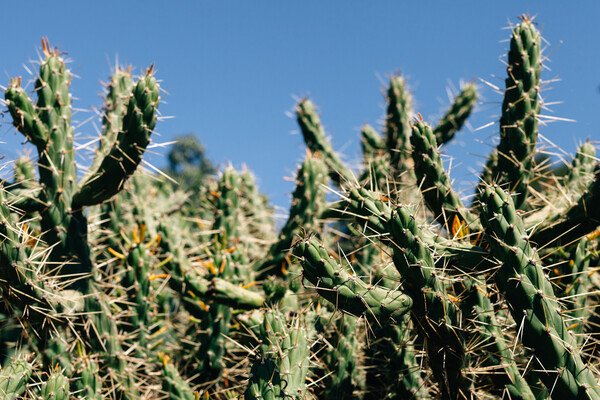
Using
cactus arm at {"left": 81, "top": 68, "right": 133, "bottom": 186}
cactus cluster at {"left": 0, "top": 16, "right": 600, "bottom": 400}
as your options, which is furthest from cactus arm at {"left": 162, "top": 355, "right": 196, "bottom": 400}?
cactus arm at {"left": 81, "top": 68, "right": 133, "bottom": 186}

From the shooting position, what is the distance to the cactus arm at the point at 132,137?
290 centimetres

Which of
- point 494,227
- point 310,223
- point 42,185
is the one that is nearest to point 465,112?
point 310,223

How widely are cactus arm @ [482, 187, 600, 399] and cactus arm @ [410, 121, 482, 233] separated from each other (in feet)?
2.16

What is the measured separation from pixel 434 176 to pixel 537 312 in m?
0.93

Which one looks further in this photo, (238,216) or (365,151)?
(365,151)

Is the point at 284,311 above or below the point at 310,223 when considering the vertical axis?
below

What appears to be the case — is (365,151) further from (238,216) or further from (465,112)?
(238,216)

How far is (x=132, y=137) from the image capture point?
2.91 metres

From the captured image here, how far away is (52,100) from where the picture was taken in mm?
3129

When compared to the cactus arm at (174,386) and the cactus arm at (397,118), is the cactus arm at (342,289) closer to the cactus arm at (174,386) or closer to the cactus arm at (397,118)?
the cactus arm at (174,386)

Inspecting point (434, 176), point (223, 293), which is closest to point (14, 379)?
point (223, 293)

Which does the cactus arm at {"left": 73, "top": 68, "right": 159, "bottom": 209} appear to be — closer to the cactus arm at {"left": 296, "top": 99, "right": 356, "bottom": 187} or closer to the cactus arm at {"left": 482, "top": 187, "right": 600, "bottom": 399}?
the cactus arm at {"left": 482, "top": 187, "right": 600, "bottom": 399}

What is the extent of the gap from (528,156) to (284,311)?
1.65 m

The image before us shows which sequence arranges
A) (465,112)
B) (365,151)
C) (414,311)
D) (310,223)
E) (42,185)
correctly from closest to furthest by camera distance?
(414,311), (42,185), (310,223), (465,112), (365,151)
